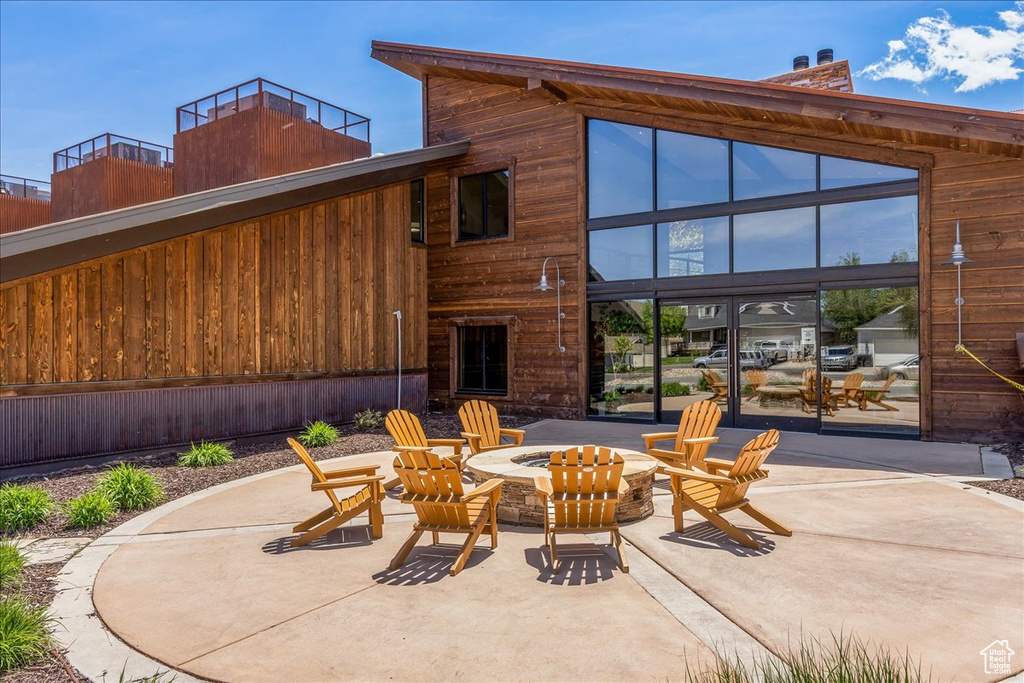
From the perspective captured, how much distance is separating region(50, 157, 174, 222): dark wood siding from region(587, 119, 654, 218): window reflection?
1305cm

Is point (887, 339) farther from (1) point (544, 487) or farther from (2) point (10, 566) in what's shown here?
(2) point (10, 566)

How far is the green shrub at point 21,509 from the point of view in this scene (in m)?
5.36

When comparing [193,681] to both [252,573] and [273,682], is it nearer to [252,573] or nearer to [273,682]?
[273,682]

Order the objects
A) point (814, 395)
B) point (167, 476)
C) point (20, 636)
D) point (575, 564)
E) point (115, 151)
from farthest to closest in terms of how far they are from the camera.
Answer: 1. point (115, 151)
2. point (814, 395)
3. point (167, 476)
4. point (575, 564)
5. point (20, 636)

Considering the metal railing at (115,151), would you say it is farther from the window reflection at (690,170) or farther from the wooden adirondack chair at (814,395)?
the wooden adirondack chair at (814,395)

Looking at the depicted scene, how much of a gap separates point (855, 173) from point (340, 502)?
919 cm

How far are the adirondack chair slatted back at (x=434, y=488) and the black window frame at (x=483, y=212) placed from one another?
→ 8974 mm

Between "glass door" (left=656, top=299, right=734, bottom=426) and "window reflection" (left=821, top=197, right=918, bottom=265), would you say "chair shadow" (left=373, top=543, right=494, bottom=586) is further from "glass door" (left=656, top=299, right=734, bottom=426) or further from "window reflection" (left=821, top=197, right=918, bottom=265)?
"window reflection" (left=821, top=197, right=918, bottom=265)

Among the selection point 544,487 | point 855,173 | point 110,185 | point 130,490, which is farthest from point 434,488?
point 110,185

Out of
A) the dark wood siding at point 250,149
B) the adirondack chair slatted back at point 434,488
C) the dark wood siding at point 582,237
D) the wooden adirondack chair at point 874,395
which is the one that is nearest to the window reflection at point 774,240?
the dark wood siding at point 582,237

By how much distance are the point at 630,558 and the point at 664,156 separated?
8.72 metres

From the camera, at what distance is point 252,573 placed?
14.1 feet

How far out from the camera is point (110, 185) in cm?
1700

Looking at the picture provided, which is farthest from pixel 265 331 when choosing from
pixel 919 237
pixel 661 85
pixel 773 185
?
pixel 919 237
